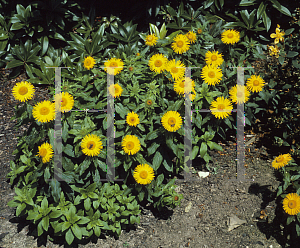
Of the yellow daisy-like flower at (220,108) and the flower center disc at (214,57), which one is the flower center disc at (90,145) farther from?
the flower center disc at (214,57)

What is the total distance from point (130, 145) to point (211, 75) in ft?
3.74

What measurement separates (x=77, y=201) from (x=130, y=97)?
112 centimetres

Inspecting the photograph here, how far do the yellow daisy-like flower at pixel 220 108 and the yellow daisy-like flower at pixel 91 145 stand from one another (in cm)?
119

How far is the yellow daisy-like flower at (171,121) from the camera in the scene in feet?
8.59

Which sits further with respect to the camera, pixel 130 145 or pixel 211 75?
pixel 211 75

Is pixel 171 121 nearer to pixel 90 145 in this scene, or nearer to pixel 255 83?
pixel 90 145

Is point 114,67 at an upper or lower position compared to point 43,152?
upper

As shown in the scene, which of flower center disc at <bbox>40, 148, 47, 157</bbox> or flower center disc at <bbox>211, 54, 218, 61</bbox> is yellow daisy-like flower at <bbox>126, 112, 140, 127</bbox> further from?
flower center disc at <bbox>211, 54, 218, 61</bbox>

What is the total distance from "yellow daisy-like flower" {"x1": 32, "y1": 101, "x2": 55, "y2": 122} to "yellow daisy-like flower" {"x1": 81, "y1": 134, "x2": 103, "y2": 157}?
13.8 inches

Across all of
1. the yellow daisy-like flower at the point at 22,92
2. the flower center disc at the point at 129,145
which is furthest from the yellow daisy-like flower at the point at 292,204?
the yellow daisy-like flower at the point at 22,92

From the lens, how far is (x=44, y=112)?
2.49 meters

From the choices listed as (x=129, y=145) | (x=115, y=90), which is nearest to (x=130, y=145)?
(x=129, y=145)

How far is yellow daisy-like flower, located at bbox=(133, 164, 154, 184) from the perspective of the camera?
2590 mm

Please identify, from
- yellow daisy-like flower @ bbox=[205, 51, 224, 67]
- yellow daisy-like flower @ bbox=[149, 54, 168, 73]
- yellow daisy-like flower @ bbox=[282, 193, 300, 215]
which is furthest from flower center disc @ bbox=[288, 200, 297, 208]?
yellow daisy-like flower @ bbox=[149, 54, 168, 73]
